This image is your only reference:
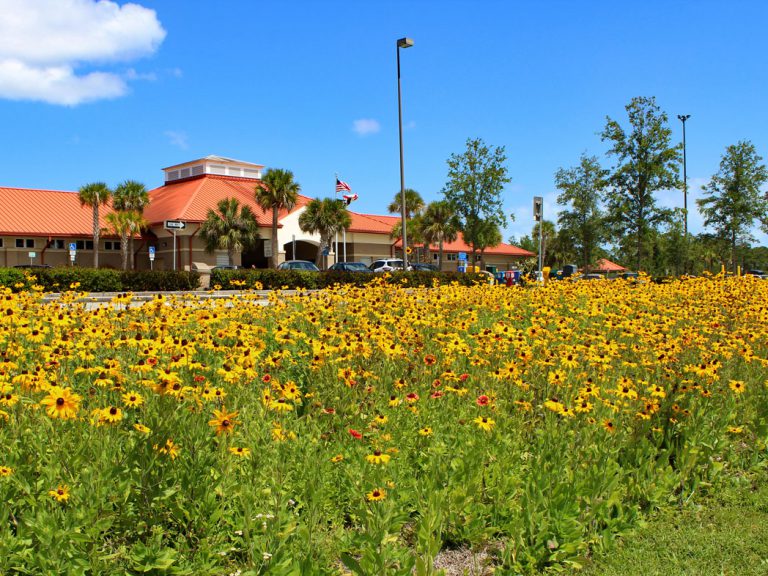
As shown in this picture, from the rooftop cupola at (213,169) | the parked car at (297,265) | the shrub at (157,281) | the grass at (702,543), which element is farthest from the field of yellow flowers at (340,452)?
the rooftop cupola at (213,169)

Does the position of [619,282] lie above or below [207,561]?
above

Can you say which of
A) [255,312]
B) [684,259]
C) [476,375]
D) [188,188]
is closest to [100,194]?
[188,188]

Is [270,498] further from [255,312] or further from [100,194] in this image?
[100,194]

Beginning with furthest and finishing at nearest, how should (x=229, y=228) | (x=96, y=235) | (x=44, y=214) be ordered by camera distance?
1. (x=44, y=214)
2. (x=229, y=228)
3. (x=96, y=235)

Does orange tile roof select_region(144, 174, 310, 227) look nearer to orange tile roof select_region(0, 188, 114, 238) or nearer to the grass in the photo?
orange tile roof select_region(0, 188, 114, 238)

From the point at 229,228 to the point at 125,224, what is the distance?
7075 mm

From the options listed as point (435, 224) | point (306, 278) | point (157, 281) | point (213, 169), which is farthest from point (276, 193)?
point (157, 281)

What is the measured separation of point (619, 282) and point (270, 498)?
11092 millimetres

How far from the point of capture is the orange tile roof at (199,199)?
51.6 metres

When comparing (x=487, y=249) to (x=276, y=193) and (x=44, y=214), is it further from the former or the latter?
(x=44, y=214)

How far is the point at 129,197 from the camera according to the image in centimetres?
5103

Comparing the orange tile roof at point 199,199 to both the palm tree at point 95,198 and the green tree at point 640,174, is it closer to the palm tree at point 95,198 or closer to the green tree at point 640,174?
the palm tree at point 95,198

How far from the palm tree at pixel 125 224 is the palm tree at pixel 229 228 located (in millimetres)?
4483

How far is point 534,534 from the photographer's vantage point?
4055mm
